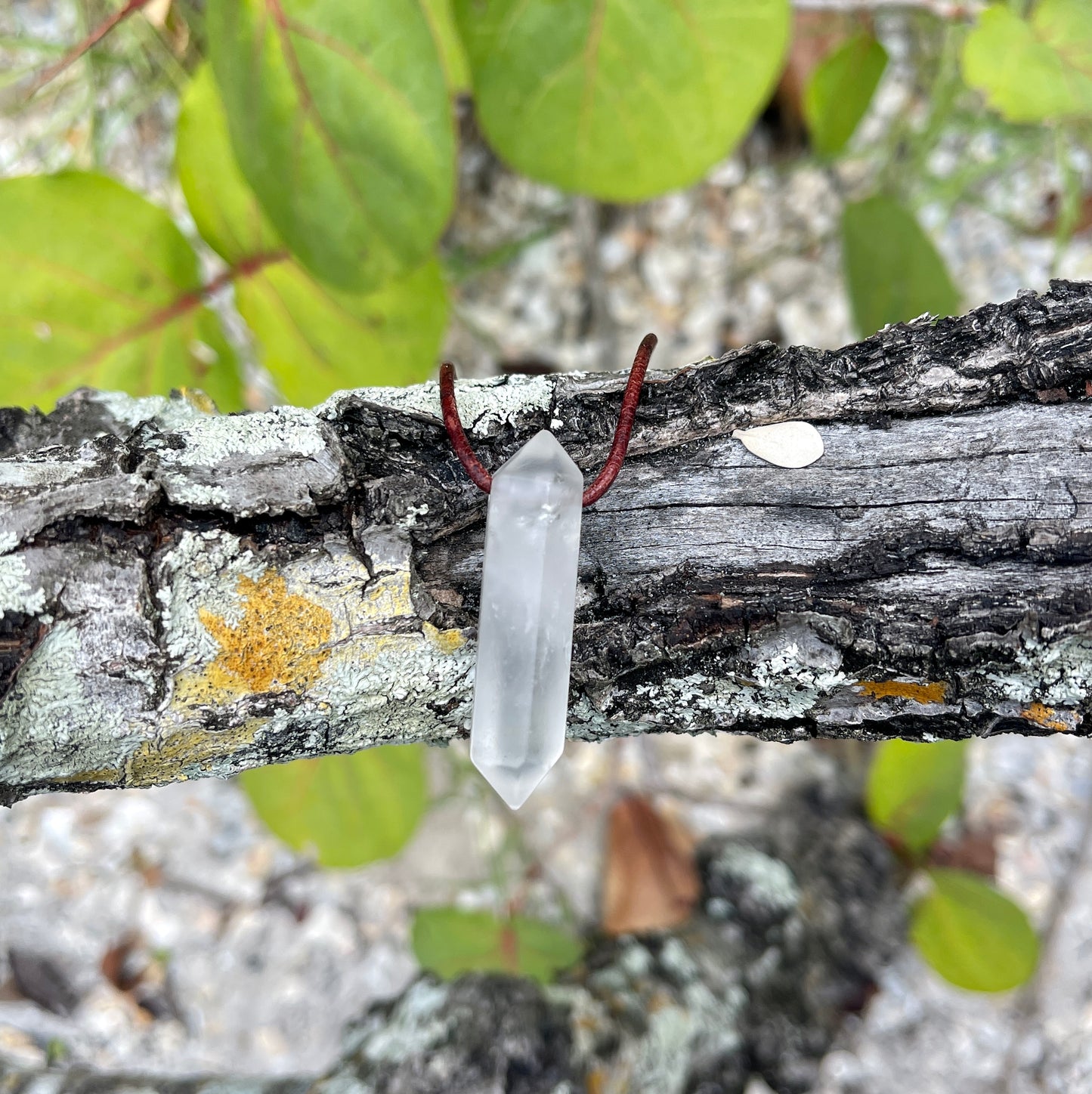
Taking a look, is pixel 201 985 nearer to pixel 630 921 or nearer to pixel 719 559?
pixel 630 921

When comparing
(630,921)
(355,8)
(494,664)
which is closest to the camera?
(494,664)

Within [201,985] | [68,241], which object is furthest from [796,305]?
[201,985]

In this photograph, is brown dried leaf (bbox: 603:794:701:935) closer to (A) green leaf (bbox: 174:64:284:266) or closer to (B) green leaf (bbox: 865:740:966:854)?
(B) green leaf (bbox: 865:740:966:854)

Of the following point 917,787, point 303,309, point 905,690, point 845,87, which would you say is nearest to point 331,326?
point 303,309

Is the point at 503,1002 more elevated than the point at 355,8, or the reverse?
the point at 355,8

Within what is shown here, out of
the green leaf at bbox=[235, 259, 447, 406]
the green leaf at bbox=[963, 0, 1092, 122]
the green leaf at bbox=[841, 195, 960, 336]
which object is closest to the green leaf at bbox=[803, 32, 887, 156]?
the green leaf at bbox=[841, 195, 960, 336]

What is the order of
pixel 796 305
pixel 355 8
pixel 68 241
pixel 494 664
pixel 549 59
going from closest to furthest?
pixel 494 664 < pixel 355 8 < pixel 549 59 < pixel 68 241 < pixel 796 305

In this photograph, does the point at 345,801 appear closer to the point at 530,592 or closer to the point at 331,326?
the point at 331,326
